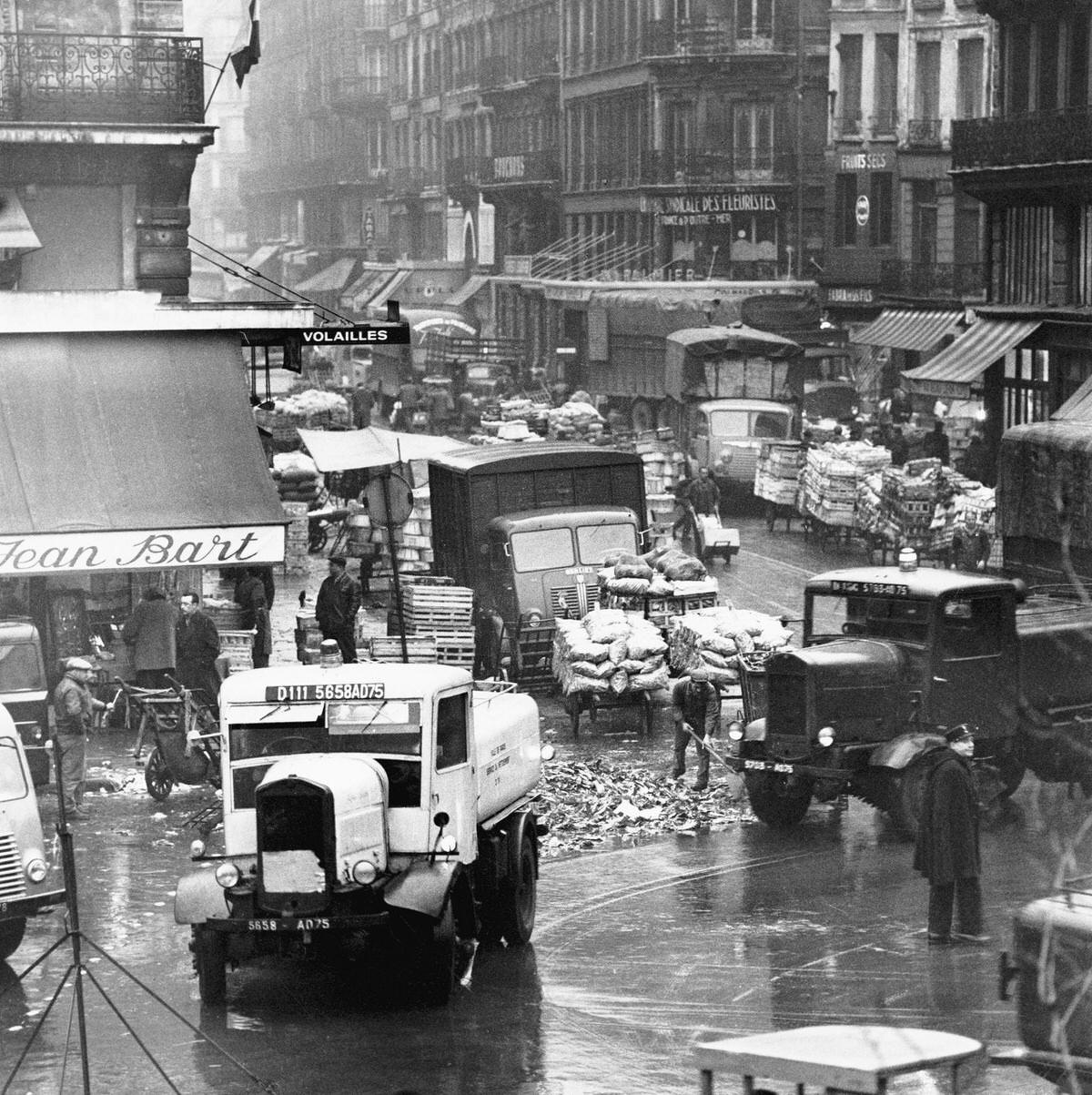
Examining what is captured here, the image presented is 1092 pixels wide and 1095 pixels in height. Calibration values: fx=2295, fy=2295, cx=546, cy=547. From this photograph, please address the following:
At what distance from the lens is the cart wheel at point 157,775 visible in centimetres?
2059

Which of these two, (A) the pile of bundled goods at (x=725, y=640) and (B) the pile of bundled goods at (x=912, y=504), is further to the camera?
(B) the pile of bundled goods at (x=912, y=504)

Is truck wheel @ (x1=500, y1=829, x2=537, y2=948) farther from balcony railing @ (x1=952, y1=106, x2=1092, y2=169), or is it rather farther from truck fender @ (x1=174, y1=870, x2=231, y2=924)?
balcony railing @ (x1=952, y1=106, x2=1092, y2=169)

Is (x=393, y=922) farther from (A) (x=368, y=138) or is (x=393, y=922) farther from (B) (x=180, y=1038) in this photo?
(A) (x=368, y=138)

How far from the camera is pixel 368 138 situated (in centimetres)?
12044

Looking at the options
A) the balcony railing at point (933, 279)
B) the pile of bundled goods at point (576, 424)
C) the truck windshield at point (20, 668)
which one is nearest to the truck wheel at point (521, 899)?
the truck windshield at point (20, 668)

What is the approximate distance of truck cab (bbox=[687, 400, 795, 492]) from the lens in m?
45.3

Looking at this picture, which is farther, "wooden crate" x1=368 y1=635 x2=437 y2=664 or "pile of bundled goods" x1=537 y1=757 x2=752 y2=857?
"wooden crate" x1=368 y1=635 x2=437 y2=664

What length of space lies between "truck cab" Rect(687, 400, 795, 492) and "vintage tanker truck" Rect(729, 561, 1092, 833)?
2510 centimetres

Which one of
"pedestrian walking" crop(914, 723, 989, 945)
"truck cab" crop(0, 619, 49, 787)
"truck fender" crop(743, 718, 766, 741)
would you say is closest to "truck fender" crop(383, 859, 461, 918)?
"pedestrian walking" crop(914, 723, 989, 945)

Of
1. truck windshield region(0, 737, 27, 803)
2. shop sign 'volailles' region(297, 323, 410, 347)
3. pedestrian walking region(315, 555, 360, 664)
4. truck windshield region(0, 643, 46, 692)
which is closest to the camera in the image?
truck windshield region(0, 737, 27, 803)

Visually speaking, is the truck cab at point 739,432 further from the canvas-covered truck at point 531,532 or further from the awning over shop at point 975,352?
the canvas-covered truck at point 531,532

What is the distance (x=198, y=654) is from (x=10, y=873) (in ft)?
30.2

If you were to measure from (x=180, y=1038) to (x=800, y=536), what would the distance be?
Answer: 96.2 ft

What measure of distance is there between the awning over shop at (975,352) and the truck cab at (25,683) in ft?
96.1
